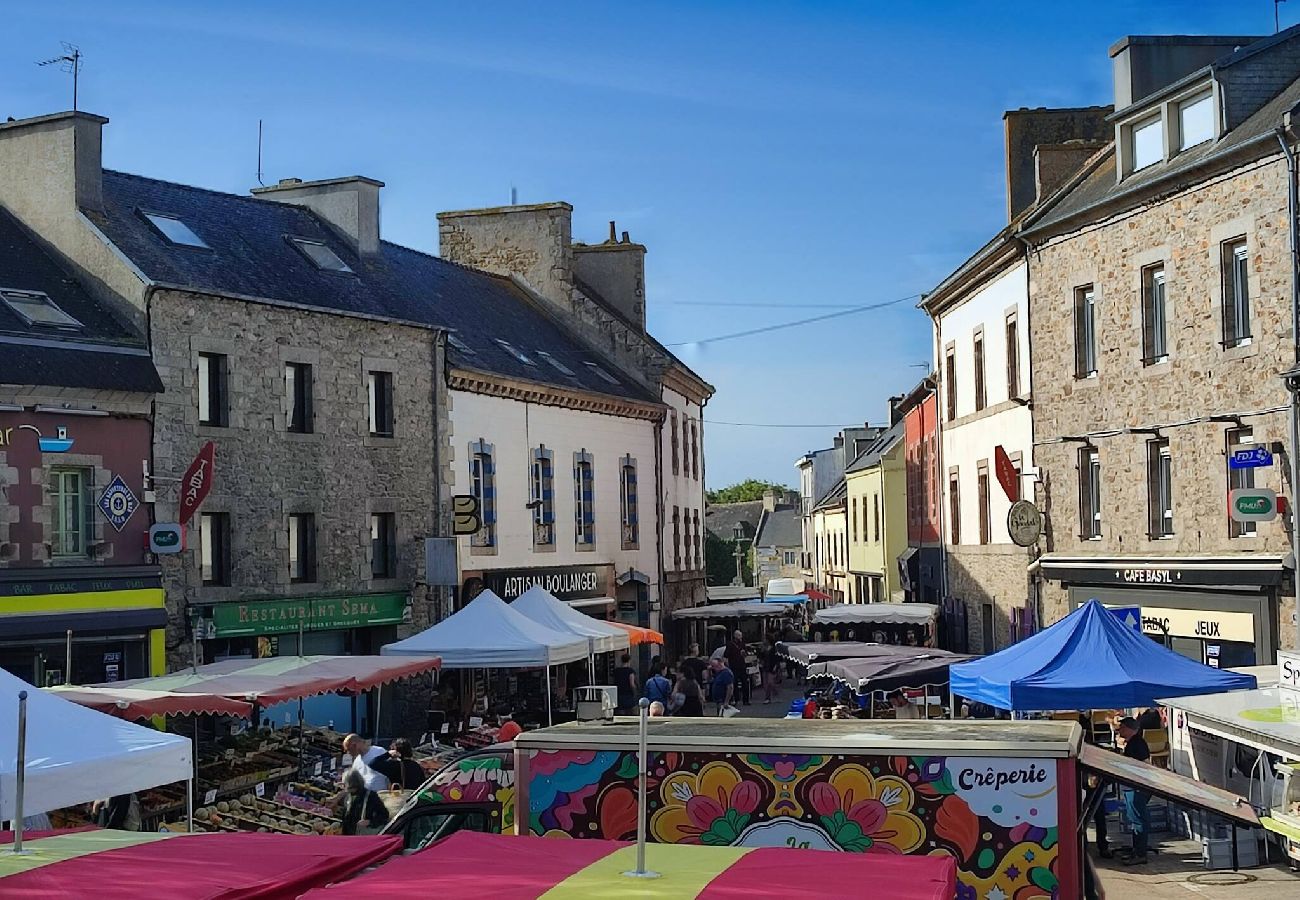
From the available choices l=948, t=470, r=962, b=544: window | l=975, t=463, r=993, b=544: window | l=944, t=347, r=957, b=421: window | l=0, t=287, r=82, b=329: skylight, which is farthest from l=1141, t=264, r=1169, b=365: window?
l=0, t=287, r=82, b=329: skylight

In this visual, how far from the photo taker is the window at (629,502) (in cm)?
3731

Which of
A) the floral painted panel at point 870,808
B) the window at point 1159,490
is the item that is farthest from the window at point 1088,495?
the floral painted panel at point 870,808

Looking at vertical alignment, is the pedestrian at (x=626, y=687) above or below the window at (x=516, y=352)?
below

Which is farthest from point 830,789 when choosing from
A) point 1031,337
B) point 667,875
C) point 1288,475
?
point 1031,337

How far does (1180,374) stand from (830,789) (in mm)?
13728

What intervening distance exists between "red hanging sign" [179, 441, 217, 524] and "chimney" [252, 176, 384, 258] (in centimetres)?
977

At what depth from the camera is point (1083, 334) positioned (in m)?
24.1

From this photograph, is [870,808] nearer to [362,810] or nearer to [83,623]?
[362,810]

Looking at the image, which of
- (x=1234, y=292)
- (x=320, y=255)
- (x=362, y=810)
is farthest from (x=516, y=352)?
(x=362, y=810)

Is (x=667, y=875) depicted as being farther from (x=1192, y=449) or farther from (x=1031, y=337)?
(x=1031, y=337)

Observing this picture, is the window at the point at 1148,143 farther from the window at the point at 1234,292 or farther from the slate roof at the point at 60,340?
the slate roof at the point at 60,340

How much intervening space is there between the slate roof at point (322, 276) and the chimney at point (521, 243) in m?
1.20

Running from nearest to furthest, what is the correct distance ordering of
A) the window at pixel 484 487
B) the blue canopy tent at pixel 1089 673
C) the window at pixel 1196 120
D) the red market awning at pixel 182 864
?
the red market awning at pixel 182 864, the blue canopy tent at pixel 1089 673, the window at pixel 1196 120, the window at pixel 484 487

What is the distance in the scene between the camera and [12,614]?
67.2 ft
